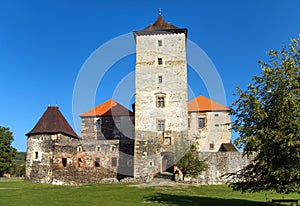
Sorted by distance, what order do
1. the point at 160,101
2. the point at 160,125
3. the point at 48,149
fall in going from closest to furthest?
the point at 160,125 → the point at 160,101 → the point at 48,149

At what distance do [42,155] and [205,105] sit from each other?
70.7 ft

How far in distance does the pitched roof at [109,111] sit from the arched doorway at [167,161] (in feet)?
38.6

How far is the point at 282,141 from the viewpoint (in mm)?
10805

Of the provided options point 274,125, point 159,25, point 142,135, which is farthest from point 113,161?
point 274,125

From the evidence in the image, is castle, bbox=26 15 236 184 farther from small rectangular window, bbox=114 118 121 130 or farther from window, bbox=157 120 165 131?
small rectangular window, bbox=114 118 121 130

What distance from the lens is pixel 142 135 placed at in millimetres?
31172

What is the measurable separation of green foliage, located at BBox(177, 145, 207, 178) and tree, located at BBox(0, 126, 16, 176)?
30710 mm

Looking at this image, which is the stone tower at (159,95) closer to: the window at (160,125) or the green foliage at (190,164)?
the window at (160,125)

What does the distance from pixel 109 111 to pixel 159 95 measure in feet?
36.9

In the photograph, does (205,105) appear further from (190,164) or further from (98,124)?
(190,164)

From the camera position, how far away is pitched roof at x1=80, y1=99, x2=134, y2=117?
40653 millimetres

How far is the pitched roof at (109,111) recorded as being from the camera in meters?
40.7

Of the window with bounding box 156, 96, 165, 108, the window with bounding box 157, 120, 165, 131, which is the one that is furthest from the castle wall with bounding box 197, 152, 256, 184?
the window with bounding box 156, 96, 165, 108

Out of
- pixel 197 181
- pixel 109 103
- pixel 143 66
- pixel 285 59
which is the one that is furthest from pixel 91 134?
pixel 285 59
